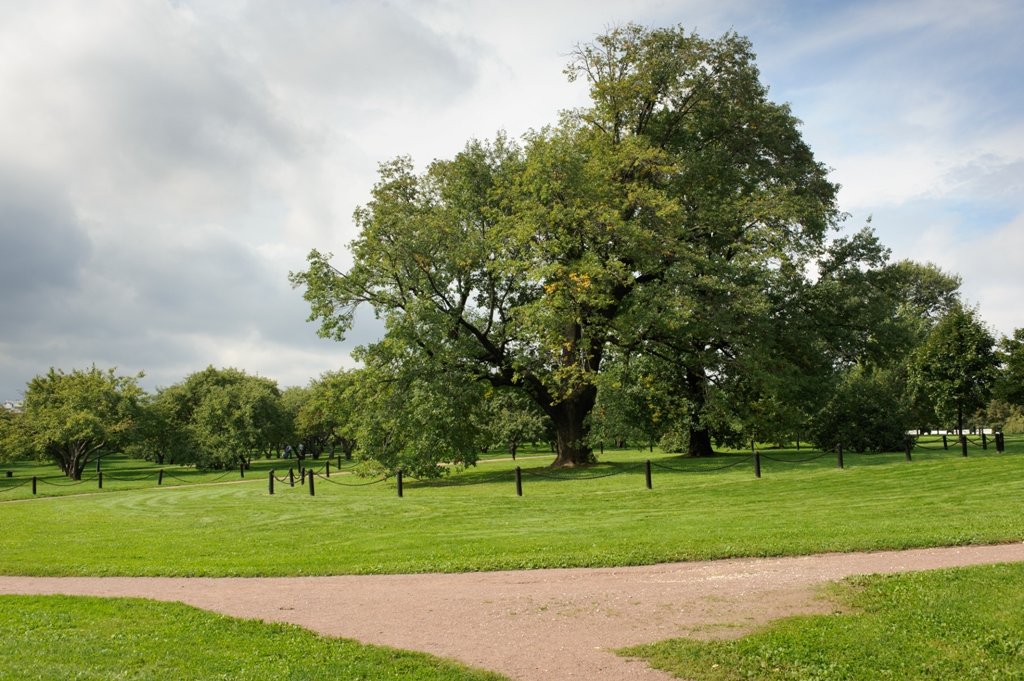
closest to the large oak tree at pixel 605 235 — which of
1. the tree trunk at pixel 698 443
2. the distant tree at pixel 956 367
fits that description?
the tree trunk at pixel 698 443

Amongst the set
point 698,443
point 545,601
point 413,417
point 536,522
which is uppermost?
point 413,417

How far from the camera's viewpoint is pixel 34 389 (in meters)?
50.9

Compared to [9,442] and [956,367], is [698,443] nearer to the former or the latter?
[956,367]

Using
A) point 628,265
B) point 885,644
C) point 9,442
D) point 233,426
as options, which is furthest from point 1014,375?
point 9,442

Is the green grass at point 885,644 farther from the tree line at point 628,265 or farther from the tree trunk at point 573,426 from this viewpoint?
the tree trunk at point 573,426

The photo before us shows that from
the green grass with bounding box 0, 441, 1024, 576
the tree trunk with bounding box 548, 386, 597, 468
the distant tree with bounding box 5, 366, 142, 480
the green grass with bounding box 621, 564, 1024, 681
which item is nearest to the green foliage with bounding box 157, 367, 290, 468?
the distant tree with bounding box 5, 366, 142, 480

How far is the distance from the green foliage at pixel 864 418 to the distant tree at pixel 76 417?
4114 centimetres

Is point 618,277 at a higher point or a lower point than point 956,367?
higher

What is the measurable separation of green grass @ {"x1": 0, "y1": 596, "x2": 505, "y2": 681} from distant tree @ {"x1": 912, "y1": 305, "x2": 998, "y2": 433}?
48424 millimetres

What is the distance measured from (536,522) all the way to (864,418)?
2798cm

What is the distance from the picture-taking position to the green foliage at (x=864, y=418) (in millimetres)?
38469

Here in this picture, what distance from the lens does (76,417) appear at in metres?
44.2

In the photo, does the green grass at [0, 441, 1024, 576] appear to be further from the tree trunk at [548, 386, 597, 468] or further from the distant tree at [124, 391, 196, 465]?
the distant tree at [124, 391, 196, 465]

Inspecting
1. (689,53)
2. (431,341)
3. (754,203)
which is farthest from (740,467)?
(689,53)
